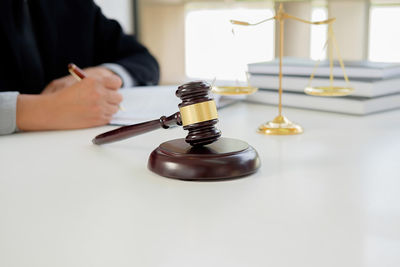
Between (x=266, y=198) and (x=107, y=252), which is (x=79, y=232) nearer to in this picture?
(x=107, y=252)

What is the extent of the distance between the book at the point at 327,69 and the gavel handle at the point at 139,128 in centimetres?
63

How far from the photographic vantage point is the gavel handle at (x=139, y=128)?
881mm

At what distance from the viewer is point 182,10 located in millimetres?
3400

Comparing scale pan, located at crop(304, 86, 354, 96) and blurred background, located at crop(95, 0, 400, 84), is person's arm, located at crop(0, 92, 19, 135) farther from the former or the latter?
blurred background, located at crop(95, 0, 400, 84)

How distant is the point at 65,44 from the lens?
1.94 metres

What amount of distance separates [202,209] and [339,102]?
2.65ft

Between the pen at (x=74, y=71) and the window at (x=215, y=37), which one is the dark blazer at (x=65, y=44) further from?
the window at (x=215, y=37)

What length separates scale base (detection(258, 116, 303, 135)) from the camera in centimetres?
113

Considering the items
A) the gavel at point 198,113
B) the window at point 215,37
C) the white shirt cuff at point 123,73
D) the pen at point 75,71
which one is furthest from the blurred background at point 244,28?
the gavel at point 198,113

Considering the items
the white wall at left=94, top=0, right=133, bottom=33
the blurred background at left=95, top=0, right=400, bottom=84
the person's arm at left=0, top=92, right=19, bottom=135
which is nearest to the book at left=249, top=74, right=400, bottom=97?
the person's arm at left=0, top=92, right=19, bottom=135

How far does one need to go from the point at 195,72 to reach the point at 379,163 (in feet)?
9.02

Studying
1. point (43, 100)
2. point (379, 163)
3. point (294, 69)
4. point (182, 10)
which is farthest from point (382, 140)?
point (182, 10)

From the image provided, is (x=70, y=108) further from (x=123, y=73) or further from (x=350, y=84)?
(x=350, y=84)

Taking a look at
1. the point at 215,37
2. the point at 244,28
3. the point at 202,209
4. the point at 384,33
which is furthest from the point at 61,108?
the point at 215,37
